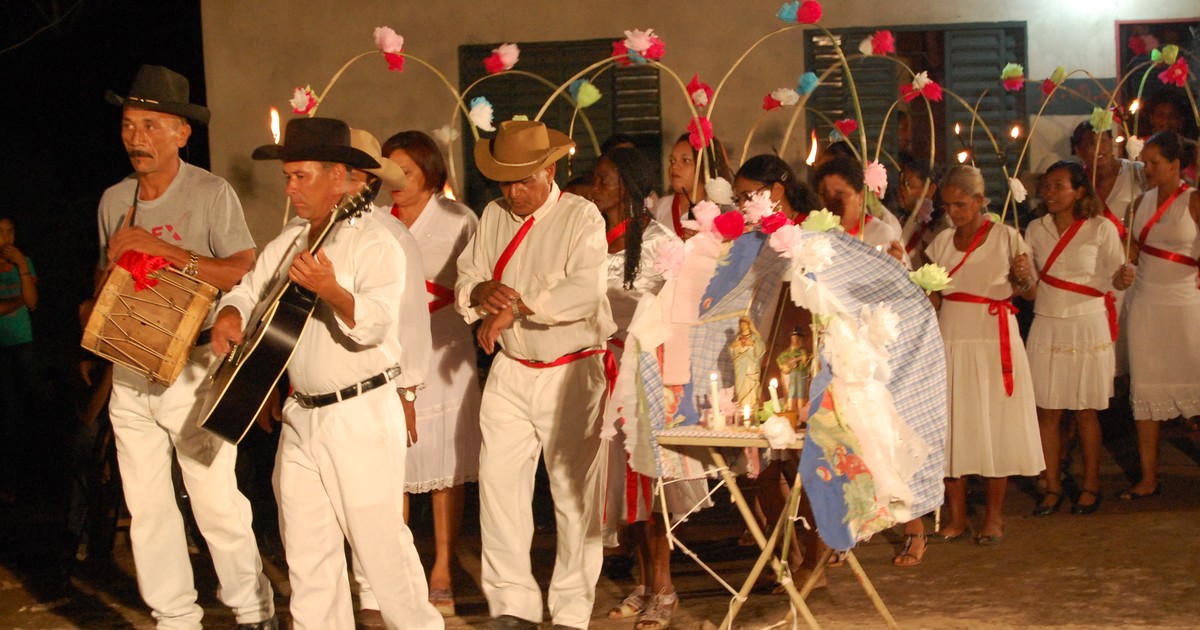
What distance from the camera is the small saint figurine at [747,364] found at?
5.16 metres

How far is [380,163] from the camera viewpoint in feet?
17.2

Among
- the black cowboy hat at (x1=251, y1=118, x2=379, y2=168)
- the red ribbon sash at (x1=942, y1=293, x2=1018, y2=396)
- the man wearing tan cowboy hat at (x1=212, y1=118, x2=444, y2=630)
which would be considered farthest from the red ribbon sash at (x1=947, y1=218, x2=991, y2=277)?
the black cowboy hat at (x1=251, y1=118, x2=379, y2=168)

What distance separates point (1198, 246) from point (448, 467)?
4.91 metres

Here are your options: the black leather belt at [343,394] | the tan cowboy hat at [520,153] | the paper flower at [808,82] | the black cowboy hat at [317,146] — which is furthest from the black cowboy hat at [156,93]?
the paper flower at [808,82]

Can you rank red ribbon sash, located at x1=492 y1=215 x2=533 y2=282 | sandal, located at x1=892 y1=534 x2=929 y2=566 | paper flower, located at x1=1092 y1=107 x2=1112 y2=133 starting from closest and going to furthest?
1. red ribbon sash, located at x1=492 y1=215 x2=533 y2=282
2. sandal, located at x1=892 y1=534 x2=929 y2=566
3. paper flower, located at x1=1092 y1=107 x2=1112 y2=133

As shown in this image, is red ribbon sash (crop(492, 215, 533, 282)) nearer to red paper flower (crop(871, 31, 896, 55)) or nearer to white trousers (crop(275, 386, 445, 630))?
white trousers (crop(275, 386, 445, 630))

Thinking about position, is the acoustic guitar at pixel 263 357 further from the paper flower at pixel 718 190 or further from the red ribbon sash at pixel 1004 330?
the red ribbon sash at pixel 1004 330

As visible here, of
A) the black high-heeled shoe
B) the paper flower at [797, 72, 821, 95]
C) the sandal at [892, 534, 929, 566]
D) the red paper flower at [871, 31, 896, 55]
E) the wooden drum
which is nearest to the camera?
the wooden drum

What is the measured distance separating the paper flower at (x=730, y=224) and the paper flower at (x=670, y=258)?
0.17 m

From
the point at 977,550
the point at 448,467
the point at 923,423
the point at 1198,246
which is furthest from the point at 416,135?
the point at 1198,246

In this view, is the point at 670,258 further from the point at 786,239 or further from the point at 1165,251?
the point at 1165,251

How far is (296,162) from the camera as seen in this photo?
4.85 meters

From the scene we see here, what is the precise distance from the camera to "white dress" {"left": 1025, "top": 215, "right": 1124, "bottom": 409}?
7.72 metres

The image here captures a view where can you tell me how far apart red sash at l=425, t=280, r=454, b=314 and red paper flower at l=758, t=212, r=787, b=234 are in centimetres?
214
